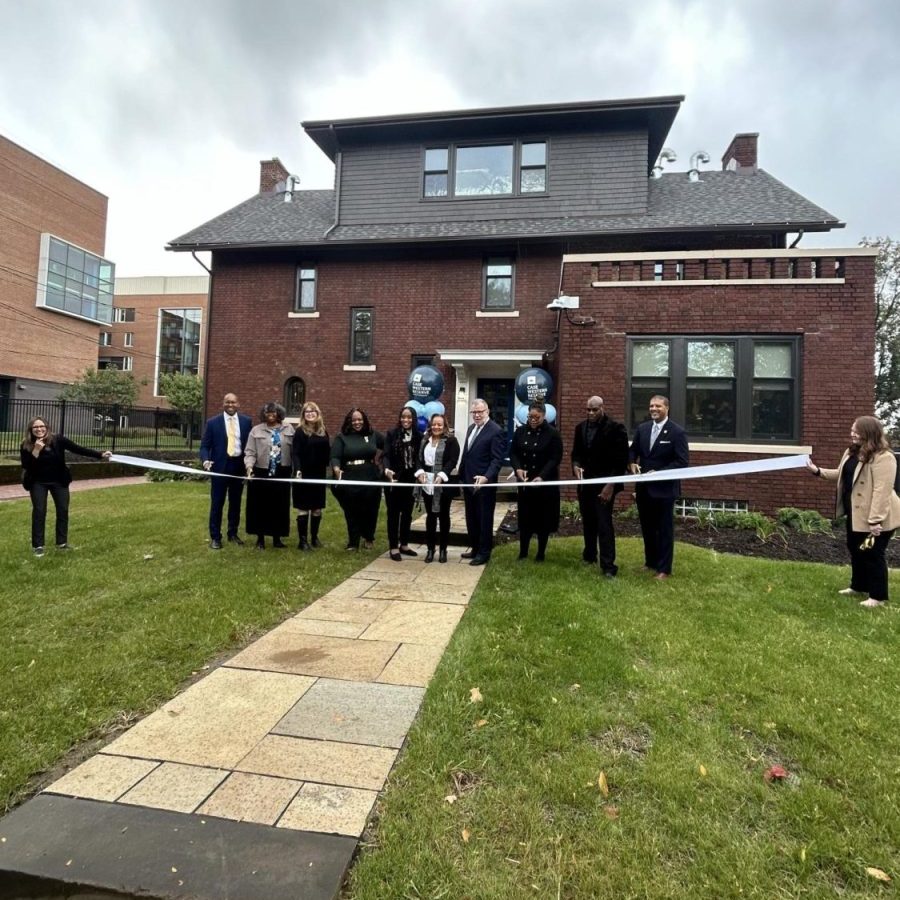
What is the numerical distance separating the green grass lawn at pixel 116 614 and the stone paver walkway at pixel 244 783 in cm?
25

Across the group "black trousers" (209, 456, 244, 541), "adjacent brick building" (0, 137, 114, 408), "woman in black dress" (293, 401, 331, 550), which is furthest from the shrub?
"adjacent brick building" (0, 137, 114, 408)

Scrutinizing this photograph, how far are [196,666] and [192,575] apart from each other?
217 cm

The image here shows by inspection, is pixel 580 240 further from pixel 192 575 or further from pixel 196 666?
pixel 196 666

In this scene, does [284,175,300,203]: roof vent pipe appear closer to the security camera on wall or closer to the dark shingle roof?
the dark shingle roof

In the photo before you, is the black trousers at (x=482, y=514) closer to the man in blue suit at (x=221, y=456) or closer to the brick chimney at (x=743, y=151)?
the man in blue suit at (x=221, y=456)

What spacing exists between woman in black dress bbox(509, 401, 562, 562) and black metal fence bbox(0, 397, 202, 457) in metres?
13.5

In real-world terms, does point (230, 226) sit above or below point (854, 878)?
above

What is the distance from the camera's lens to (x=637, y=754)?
8.80 ft

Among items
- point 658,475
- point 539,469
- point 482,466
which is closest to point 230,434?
point 482,466

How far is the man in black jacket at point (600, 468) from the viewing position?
5883 millimetres

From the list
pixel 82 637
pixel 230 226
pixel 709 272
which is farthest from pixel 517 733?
pixel 230 226

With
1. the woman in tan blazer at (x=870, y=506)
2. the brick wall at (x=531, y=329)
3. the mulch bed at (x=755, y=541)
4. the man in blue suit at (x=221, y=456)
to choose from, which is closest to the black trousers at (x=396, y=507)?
the mulch bed at (x=755, y=541)

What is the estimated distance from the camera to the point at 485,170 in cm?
1513

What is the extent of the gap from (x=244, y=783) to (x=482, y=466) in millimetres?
4387
